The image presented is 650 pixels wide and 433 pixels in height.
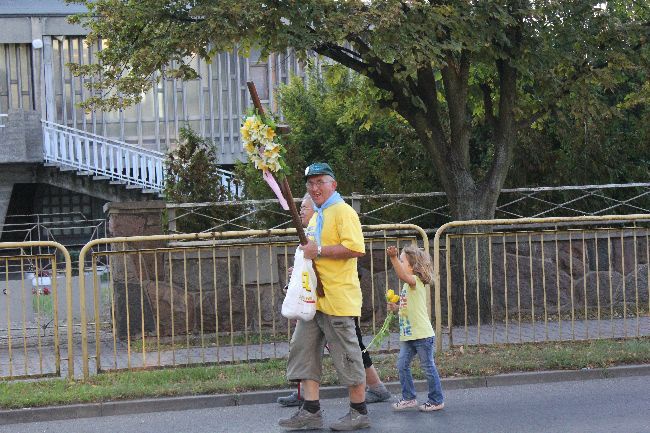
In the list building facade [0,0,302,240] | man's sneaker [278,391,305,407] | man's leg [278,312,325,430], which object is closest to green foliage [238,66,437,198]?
building facade [0,0,302,240]

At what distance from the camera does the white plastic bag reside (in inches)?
332

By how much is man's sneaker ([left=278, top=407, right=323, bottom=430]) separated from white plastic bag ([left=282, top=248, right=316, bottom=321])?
79 centimetres

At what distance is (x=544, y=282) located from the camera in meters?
13.5

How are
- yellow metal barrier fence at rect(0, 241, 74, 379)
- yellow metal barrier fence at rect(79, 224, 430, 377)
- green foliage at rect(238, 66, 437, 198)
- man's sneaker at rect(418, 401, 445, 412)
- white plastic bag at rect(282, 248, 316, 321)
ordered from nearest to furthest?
white plastic bag at rect(282, 248, 316, 321) < man's sneaker at rect(418, 401, 445, 412) < yellow metal barrier fence at rect(0, 241, 74, 379) < yellow metal barrier fence at rect(79, 224, 430, 377) < green foliage at rect(238, 66, 437, 198)

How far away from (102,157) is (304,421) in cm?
1866

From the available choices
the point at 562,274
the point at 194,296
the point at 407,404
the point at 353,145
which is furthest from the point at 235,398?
the point at 353,145

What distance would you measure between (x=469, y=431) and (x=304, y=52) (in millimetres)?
6209

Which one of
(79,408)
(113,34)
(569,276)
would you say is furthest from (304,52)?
(79,408)

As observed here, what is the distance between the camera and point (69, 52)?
28.9 m

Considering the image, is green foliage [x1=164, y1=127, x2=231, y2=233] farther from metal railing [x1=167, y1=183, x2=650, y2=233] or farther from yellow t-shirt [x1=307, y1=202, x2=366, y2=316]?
yellow t-shirt [x1=307, y1=202, x2=366, y2=316]

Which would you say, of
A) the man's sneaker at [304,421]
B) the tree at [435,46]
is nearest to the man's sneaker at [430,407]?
the man's sneaker at [304,421]

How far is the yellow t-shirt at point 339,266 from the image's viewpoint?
8.51 m

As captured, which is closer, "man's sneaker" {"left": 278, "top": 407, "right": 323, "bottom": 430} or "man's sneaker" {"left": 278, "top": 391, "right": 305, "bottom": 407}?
"man's sneaker" {"left": 278, "top": 407, "right": 323, "bottom": 430}

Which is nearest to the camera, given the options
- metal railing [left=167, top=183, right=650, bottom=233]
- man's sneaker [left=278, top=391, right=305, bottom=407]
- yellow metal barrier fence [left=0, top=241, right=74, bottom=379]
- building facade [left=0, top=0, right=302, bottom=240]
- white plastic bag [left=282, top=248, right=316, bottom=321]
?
white plastic bag [left=282, top=248, right=316, bottom=321]
